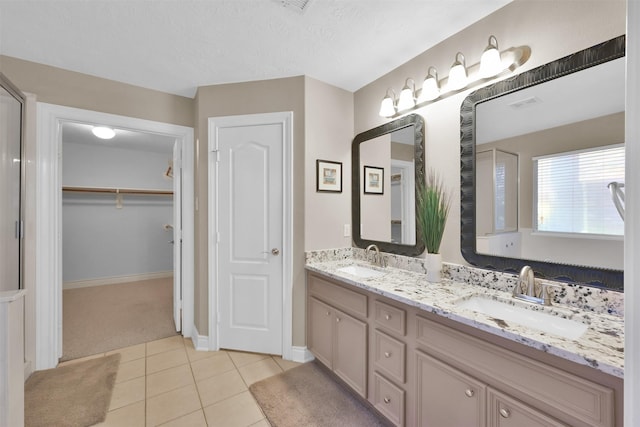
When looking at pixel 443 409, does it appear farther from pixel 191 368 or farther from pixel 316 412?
pixel 191 368

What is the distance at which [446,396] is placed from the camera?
1.24 m

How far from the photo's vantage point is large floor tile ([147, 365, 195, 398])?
1.95m

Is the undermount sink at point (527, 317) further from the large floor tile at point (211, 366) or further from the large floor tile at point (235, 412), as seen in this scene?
the large floor tile at point (211, 366)

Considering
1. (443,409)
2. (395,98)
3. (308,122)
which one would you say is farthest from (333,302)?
(395,98)

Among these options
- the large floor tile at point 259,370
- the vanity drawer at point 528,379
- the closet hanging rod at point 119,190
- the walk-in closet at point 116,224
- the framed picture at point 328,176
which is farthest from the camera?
the closet hanging rod at point 119,190

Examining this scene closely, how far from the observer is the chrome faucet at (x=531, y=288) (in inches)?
51.4

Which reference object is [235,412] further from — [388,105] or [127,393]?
[388,105]

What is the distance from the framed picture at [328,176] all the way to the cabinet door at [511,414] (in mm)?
1727

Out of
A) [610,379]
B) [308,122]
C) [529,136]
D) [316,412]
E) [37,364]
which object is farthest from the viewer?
[308,122]

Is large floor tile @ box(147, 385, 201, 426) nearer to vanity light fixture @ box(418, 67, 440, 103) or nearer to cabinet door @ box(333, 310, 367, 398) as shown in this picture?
cabinet door @ box(333, 310, 367, 398)

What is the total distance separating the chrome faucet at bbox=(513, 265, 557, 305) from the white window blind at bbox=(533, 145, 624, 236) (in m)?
0.25

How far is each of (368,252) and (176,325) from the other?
218 cm

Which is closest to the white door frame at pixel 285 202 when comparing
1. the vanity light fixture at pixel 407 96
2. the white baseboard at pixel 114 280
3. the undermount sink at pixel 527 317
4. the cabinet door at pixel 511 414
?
the vanity light fixture at pixel 407 96

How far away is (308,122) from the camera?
2.30 m
